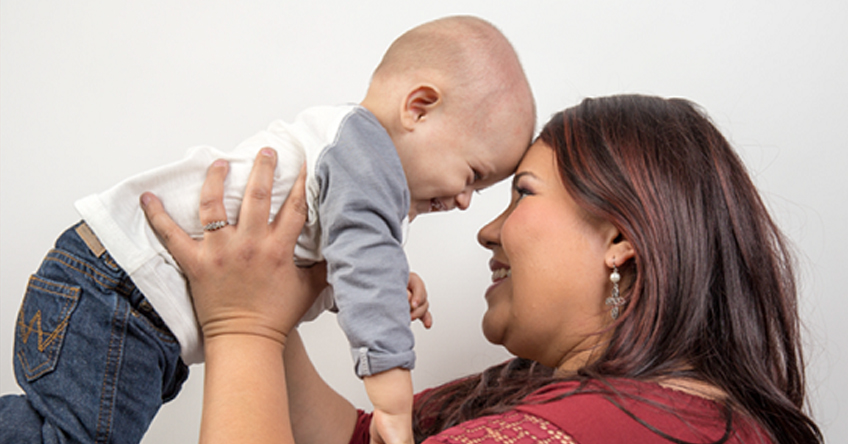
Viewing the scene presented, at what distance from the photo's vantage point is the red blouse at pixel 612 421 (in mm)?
922

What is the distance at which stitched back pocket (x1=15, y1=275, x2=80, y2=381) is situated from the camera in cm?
107

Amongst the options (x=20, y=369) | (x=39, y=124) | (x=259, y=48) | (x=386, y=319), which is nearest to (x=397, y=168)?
(x=386, y=319)

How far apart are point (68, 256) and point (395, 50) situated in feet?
2.49

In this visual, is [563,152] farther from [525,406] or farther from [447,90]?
[525,406]

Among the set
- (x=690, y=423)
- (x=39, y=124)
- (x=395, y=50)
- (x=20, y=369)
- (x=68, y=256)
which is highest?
(x=395, y=50)

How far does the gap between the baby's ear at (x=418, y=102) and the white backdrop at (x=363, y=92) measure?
787 mm

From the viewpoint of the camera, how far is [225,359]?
113 centimetres

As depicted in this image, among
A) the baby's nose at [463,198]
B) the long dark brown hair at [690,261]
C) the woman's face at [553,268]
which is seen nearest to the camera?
the long dark brown hair at [690,261]

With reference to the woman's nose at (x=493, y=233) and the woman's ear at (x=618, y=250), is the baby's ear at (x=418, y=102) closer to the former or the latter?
the woman's nose at (x=493, y=233)

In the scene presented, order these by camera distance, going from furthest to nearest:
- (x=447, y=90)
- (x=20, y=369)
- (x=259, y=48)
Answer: (x=259, y=48), (x=447, y=90), (x=20, y=369)

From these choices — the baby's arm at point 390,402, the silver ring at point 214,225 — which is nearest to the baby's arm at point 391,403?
the baby's arm at point 390,402

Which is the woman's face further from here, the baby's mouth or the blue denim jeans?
the blue denim jeans

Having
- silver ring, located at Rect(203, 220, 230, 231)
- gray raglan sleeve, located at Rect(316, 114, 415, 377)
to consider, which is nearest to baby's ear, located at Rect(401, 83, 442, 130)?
gray raglan sleeve, located at Rect(316, 114, 415, 377)

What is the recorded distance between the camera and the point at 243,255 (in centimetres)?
118
